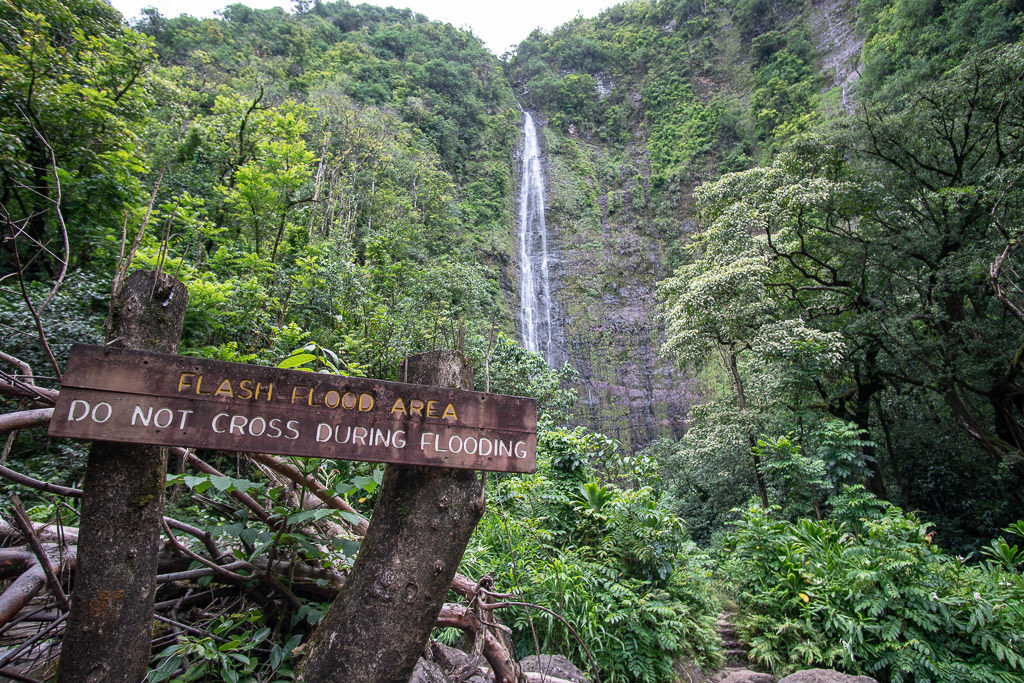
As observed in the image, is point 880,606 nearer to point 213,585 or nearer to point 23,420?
point 213,585

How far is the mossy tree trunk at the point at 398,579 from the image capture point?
1.67 metres

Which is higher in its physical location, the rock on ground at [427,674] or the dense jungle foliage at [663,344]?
the dense jungle foliage at [663,344]

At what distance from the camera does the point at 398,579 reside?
1.73 m

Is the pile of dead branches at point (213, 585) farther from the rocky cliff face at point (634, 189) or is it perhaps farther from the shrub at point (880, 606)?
the rocky cliff face at point (634, 189)

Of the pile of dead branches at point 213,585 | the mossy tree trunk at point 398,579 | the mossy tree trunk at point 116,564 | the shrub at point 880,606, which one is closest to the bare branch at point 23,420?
the mossy tree trunk at point 116,564

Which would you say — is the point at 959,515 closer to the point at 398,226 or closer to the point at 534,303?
the point at 398,226

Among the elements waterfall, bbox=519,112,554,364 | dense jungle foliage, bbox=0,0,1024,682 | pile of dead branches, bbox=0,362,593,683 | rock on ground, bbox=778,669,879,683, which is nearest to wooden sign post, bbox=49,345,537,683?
dense jungle foliage, bbox=0,0,1024,682

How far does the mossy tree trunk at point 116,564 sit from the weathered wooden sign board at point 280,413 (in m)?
0.17

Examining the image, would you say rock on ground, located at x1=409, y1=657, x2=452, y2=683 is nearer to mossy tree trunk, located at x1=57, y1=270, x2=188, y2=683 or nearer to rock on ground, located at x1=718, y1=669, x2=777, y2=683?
mossy tree trunk, located at x1=57, y1=270, x2=188, y2=683

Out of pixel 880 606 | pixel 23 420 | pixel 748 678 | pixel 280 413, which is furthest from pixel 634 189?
pixel 23 420

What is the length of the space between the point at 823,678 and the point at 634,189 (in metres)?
28.7

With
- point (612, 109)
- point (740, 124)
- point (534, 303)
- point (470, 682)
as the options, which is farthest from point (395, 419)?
point (612, 109)

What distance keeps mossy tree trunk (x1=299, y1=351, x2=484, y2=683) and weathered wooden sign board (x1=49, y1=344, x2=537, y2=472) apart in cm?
15

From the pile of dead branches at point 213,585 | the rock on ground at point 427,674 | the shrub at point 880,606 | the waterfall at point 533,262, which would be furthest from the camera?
the waterfall at point 533,262
